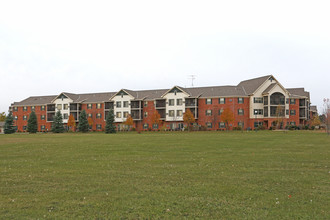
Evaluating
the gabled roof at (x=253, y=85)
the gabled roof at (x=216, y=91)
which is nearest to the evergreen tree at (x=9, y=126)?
the gabled roof at (x=216, y=91)

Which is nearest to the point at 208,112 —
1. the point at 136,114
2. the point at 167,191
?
the point at 136,114

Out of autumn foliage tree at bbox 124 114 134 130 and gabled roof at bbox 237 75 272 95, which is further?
autumn foliage tree at bbox 124 114 134 130

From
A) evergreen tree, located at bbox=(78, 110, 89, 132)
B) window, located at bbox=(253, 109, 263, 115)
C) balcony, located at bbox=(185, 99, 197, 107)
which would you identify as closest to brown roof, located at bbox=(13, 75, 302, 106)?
balcony, located at bbox=(185, 99, 197, 107)

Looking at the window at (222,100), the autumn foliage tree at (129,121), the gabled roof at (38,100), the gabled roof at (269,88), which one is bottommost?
the autumn foliage tree at (129,121)

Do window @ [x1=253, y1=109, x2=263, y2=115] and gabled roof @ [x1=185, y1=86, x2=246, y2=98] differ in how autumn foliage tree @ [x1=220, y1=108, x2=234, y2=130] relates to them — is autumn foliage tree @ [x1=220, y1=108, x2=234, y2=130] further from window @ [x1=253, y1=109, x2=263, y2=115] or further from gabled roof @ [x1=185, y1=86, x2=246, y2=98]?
gabled roof @ [x1=185, y1=86, x2=246, y2=98]

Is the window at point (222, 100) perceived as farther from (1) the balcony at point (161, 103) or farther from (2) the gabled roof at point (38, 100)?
(2) the gabled roof at point (38, 100)

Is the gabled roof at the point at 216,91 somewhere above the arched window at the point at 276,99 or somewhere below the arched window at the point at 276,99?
above

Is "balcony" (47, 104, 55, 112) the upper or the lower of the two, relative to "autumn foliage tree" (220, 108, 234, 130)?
upper

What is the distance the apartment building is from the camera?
70312 millimetres

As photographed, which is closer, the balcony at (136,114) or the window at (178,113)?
the window at (178,113)

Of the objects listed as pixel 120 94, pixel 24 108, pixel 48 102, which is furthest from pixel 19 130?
pixel 120 94

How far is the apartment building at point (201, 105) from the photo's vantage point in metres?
70.3

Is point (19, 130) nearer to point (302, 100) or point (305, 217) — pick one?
point (302, 100)

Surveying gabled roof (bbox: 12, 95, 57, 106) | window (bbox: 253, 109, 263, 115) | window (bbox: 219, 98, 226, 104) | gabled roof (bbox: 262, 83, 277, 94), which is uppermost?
gabled roof (bbox: 262, 83, 277, 94)
